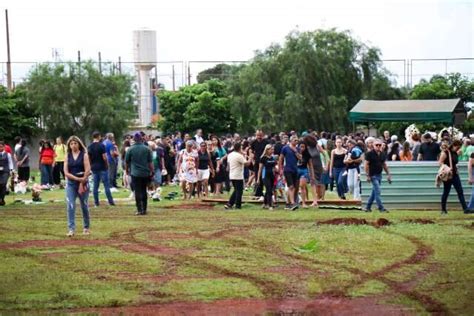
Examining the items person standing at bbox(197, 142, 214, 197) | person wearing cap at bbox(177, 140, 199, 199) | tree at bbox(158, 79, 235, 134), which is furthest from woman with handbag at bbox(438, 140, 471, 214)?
tree at bbox(158, 79, 235, 134)

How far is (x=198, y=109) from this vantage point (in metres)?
64.1

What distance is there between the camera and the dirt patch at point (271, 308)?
36.5 ft

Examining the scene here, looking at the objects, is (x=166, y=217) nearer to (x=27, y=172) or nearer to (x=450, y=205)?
(x=450, y=205)

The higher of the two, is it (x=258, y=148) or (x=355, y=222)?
(x=258, y=148)

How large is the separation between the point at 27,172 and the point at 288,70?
24.6 metres

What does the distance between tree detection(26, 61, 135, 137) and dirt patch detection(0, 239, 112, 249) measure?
40788mm

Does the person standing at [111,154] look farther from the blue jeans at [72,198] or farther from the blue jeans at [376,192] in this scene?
the blue jeans at [72,198]

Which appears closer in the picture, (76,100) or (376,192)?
(376,192)

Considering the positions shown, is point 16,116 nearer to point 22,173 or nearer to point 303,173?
point 22,173

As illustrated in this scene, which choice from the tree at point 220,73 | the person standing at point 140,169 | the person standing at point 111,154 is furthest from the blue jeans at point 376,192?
the tree at point 220,73

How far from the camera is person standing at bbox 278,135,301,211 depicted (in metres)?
25.0

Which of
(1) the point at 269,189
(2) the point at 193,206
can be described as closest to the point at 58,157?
(2) the point at 193,206

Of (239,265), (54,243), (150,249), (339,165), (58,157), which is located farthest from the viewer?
(58,157)

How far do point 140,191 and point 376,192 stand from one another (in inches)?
216
